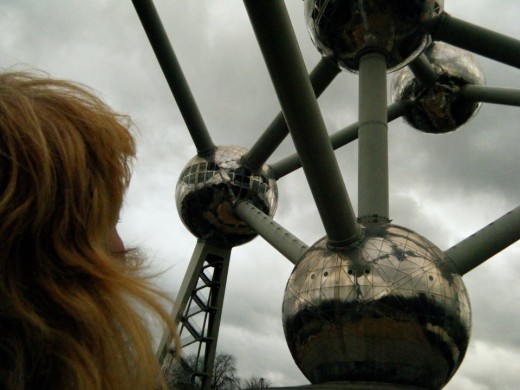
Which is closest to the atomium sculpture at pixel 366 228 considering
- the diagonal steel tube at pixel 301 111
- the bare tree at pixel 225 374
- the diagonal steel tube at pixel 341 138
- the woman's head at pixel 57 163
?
the diagonal steel tube at pixel 301 111

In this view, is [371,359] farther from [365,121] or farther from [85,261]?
[85,261]

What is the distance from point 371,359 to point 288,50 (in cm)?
273

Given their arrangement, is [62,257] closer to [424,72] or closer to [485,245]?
[485,245]

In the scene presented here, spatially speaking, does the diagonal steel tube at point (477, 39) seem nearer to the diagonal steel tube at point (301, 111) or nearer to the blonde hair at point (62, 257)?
the diagonal steel tube at point (301, 111)

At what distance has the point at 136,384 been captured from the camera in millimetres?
897

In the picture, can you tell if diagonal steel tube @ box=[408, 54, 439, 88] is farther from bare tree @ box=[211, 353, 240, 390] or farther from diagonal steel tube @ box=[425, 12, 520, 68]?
bare tree @ box=[211, 353, 240, 390]

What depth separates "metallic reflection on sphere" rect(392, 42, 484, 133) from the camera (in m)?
8.73

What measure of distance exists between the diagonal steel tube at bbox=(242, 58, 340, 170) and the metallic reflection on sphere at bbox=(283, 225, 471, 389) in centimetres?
319

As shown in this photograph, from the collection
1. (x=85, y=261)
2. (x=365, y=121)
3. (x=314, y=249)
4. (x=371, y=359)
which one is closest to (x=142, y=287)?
(x=85, y=261)

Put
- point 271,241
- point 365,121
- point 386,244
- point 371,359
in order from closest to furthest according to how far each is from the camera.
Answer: point 371,359
point 386,244
point 365,121
point 271,241

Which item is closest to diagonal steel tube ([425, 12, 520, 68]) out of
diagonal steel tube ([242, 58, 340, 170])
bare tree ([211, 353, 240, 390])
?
diagonal steel tube ([242, 58, 340, 170])

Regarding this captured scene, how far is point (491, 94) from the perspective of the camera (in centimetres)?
812

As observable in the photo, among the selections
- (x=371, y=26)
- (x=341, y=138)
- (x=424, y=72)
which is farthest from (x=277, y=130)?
(x=371, y=26)

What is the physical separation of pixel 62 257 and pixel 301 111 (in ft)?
9.35
